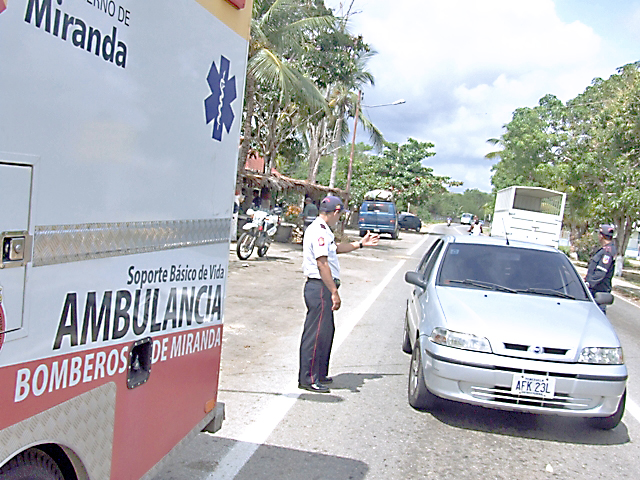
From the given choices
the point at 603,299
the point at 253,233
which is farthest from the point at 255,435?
the point at 253,233

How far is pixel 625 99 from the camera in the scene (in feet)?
61.8

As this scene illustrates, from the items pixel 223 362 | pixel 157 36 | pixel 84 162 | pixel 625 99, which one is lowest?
pixel 223 362

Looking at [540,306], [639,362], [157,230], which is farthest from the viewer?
[639,362]

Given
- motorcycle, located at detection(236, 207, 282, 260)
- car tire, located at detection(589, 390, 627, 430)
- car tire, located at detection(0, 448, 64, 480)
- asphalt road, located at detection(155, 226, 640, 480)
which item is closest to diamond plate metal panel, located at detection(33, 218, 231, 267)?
car tire, located at detection(0, 448, 64, 480)

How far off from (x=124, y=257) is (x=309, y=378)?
3.51 metres

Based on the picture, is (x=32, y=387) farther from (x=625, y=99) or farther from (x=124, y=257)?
(x=625, y=99)

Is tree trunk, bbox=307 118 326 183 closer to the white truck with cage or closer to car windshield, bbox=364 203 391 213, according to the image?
car windshield, bbox=364 203 391 213

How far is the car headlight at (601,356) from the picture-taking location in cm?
477

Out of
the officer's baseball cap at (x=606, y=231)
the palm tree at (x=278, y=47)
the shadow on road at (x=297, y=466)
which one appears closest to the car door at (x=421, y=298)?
the shadow on road at (x=297, y=466)

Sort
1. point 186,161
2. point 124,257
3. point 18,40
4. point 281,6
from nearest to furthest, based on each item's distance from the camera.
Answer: point 18,40, point 124,257, point 186,161, point 281,6

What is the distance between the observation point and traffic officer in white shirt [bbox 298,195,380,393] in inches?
219

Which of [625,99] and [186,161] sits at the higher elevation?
[625,99]

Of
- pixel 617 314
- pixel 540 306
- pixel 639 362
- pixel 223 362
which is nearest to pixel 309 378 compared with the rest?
pixel 223 362

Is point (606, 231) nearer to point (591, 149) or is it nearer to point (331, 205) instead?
point (331, 205)
